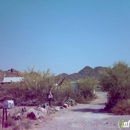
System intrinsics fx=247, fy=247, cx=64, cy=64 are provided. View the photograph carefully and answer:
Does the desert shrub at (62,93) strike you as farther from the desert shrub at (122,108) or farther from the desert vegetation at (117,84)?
the desert shrub at (122,108)

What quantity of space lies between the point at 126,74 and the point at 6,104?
41.4ft

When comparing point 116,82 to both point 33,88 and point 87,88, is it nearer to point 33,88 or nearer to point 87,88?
point 33,88

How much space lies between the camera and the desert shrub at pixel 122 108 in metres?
21.0

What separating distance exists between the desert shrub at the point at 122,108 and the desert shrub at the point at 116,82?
943 mm

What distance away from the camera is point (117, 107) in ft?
72.2

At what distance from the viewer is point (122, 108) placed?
2152cm

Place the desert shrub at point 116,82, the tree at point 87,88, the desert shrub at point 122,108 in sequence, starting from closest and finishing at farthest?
the desert shrub at point 122,108 < the desert shrub at point 116,82 < the tree at point 87,88

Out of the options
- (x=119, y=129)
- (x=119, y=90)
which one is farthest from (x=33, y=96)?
(x=119, y=129)

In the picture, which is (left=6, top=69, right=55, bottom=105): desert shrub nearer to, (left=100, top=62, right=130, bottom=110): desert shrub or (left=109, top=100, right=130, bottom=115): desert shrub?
(left=100, top=62, right=130, bottom=110): desert shrub

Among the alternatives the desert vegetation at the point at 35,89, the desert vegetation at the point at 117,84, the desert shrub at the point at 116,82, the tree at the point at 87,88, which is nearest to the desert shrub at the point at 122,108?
the desert vegetation at the point at 117,84

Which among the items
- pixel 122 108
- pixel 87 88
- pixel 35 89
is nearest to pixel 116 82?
pixel 122 108

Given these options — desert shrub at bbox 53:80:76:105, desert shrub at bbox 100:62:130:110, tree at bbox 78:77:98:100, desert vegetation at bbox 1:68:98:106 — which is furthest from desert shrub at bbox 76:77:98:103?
desert shrub at bbox 100:62:130:110

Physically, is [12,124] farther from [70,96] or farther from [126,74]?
[70,96]

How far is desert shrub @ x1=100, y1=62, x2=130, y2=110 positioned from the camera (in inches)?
899
